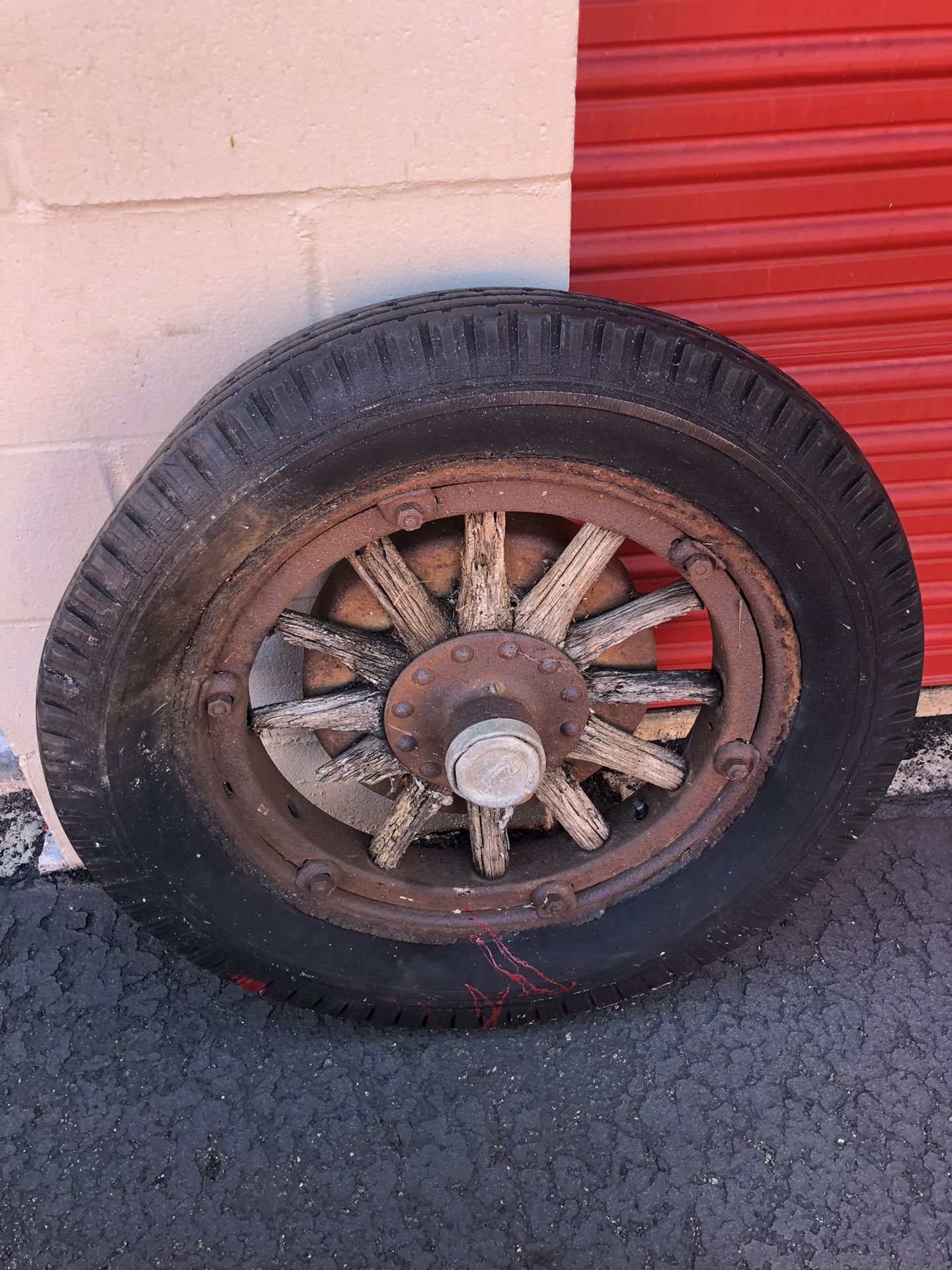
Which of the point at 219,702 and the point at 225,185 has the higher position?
the point at 225,185

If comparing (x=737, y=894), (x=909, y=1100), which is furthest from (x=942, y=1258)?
(x=737, y=894)

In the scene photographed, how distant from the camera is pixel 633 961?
5.69 ft

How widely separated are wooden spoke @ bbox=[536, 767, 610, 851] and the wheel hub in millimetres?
112

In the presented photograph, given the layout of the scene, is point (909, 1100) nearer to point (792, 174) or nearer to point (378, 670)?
point (378, 670)

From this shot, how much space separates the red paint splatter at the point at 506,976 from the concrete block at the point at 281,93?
1.31 m

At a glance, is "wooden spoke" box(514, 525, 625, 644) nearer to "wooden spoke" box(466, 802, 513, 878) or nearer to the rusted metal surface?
the rusted metal surface

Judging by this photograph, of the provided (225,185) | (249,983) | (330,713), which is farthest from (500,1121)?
(225,185)

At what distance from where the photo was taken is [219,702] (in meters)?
1.49

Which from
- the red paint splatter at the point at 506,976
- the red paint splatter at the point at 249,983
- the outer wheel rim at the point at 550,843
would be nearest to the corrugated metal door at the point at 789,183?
the outer wheel rim at the point at 550,843

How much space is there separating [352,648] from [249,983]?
0.65 m

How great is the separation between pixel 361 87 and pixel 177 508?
68 cm

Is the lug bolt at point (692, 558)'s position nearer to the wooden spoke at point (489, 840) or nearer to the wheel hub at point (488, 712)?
the wheel hub at point (488, 712)

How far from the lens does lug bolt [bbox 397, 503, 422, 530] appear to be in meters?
1.40

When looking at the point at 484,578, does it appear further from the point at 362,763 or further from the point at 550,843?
the point at 550,843
